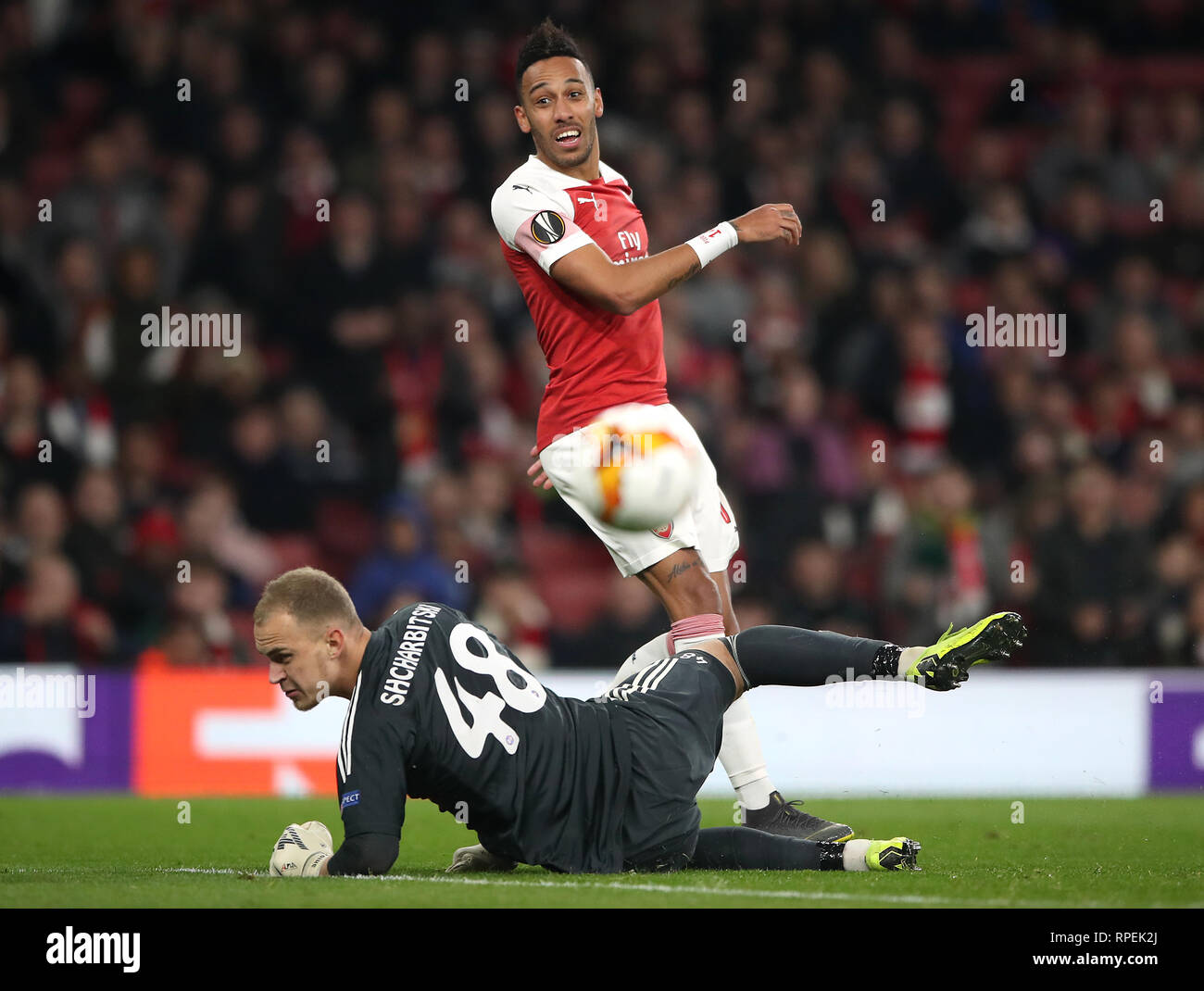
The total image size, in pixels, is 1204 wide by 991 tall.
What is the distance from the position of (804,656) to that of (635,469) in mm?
1016

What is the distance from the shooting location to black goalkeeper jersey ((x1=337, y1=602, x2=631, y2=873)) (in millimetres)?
4504

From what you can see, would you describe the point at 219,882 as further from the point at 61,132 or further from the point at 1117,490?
the point at 61,132

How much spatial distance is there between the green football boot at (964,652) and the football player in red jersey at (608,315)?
0.88 meters

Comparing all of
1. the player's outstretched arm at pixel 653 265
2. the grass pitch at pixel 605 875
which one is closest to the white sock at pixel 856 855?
the grass pitch at pixel 605 875

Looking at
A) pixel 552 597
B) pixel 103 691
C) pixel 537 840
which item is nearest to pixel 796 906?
pixel 537 840

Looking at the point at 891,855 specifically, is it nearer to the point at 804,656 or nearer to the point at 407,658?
the point at 804,656

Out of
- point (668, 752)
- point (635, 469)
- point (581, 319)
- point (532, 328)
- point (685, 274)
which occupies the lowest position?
point (668, 752)

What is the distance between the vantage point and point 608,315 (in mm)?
5754

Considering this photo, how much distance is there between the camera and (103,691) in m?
8.72

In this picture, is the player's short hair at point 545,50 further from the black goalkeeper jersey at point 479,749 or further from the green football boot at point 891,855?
the green football boot at point 891,855

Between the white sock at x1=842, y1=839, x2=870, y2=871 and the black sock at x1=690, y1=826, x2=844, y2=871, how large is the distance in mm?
20

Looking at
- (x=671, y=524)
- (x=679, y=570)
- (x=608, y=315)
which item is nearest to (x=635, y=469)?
(x=671, y=524)

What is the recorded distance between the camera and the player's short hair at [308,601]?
4.61 metres

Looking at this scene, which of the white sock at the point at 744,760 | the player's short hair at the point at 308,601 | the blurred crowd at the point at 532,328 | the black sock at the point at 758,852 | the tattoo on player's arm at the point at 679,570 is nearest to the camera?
the player's short hair at the point at 308,601
